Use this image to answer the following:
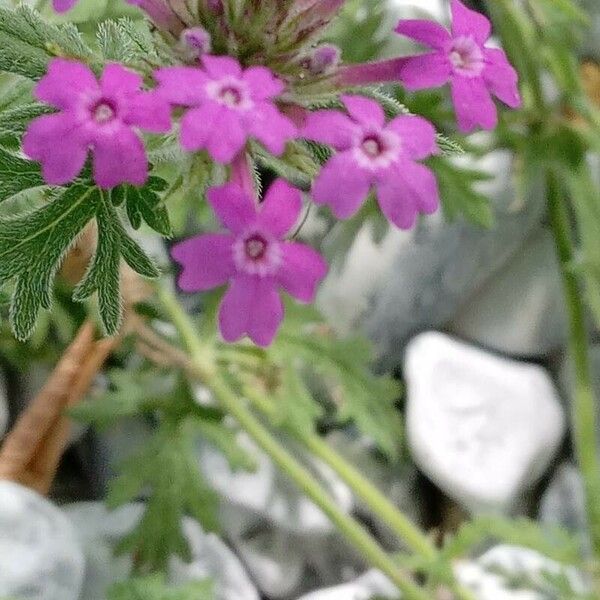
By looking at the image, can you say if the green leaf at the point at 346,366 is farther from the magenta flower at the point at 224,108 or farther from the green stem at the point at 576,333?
the magenta flower at the point at 224,108

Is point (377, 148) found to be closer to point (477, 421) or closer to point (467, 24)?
point (467, 24)

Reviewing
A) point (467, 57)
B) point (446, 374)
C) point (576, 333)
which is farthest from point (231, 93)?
point (446, 374)

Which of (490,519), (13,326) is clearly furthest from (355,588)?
(13,326)

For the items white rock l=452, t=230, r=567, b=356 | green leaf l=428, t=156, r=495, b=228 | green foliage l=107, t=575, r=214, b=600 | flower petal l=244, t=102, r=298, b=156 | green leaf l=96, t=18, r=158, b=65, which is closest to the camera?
flower petal l=244, t=102, r=298, b=156

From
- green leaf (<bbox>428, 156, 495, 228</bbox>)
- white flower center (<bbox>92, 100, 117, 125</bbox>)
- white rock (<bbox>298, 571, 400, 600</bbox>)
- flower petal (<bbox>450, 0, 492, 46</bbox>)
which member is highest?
flower petal (<bbox>450, 0, 492, 46</bbox>)

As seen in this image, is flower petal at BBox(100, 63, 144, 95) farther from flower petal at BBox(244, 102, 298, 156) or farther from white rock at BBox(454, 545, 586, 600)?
white rock at BBox(454, 545, 586, 600)

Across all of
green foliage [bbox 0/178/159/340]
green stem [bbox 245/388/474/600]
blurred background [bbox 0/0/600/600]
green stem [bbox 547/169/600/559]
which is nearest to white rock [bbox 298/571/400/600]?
blurred background [bbox 0/0/600/600]
